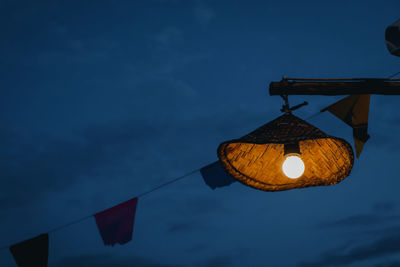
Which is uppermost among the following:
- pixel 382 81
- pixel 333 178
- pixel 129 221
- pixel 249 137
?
pixel 129 221

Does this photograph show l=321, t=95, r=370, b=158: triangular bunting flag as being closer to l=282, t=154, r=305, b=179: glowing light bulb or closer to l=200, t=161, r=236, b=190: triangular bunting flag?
l=282, t=154, r=305, b=179: glowing light bulb

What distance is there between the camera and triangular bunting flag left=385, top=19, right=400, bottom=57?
8.02 ft

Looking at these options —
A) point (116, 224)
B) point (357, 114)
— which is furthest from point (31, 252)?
point (357, 114)

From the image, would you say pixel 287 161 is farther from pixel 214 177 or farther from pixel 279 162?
pixel 214 177

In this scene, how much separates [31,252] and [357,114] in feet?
14.4

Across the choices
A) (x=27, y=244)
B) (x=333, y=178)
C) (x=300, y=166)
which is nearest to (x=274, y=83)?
(x=300, y=166)

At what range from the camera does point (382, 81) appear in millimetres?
2014

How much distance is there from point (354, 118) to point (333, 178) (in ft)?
2.89

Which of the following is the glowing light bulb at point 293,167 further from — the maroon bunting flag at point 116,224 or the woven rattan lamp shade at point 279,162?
the maroon bunting flag at point 116,224

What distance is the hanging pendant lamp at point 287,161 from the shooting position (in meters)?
1.71

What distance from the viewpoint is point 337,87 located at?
1.97 metres

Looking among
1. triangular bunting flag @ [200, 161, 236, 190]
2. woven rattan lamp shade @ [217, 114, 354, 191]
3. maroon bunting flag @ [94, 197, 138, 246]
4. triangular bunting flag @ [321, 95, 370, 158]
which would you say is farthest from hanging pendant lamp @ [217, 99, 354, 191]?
maroon bunting flag @ [94, 197, 138, 246]

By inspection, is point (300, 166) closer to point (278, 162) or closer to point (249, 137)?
point (278, 162)

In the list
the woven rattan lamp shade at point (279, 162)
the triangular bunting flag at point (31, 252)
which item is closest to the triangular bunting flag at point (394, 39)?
the woven rattan lamp shade at point (279, 162)
